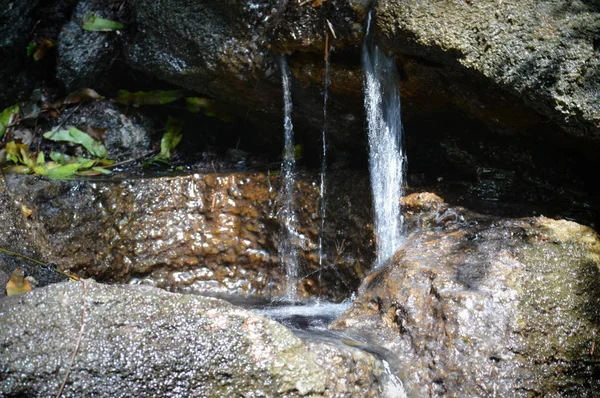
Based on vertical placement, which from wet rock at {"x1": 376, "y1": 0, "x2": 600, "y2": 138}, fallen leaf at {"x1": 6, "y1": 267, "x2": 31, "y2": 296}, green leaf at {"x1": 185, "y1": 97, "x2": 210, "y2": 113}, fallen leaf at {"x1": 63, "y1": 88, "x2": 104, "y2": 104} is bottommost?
fallen leaf at {"x1": 6, "y1": 267, "x2": 31, "y2": 296}

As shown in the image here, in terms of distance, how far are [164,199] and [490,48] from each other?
2.35 meters

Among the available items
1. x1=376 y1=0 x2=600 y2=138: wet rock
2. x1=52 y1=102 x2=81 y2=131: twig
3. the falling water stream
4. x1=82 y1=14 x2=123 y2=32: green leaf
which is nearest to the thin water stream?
the falling water stream

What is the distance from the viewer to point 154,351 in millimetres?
2133

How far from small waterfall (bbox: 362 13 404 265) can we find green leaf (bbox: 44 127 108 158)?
2.14 m

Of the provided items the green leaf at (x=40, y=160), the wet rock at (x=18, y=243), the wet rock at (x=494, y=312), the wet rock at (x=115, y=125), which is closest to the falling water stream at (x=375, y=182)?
the wet rock at (x=494, y=312)

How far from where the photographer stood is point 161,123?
16.3 feet

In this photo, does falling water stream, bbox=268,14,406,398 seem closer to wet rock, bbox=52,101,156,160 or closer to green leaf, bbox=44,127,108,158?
wet rock, bbox=52,101,156,160

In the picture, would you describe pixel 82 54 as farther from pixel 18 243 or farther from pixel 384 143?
pixel 384 143

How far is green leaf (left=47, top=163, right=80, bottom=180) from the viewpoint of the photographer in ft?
14.0

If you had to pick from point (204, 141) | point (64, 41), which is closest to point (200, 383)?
point (204, 141)

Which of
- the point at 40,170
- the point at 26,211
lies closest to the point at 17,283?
the point at 26,211

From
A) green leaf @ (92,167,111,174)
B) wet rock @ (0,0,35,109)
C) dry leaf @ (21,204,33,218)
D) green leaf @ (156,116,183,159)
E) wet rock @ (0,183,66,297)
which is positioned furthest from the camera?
green leaf @ (156,116,183,159)

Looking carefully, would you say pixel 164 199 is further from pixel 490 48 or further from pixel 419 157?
pixel 490 48

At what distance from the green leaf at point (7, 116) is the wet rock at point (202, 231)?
948 millimetres
